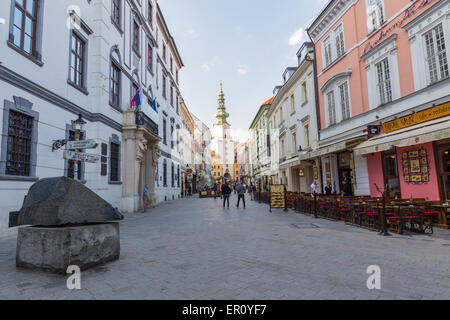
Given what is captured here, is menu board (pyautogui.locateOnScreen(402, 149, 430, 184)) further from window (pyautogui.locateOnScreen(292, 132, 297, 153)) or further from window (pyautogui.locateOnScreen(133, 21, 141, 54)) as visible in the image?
window (pyautogui.locateOnScreen(133, 21, 141, 54))

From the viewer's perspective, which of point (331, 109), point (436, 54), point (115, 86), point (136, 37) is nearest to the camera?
point (436, 54)

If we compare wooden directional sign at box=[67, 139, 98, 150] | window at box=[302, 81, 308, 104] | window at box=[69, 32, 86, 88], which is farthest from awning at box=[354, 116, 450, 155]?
window at box=[69, 32, 86, 88]

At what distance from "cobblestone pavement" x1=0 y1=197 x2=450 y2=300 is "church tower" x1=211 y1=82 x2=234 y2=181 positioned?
87.0m

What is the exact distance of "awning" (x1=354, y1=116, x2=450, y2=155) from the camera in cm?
841

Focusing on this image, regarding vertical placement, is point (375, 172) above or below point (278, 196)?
above

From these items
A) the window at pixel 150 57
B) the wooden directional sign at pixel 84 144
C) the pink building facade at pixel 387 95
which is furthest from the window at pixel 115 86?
the pink building facade at pixel 387 95

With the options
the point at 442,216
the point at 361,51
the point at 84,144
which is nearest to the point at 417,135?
the point at 442,216

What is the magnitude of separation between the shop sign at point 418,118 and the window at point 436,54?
3.90 ft

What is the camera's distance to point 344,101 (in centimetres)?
1608

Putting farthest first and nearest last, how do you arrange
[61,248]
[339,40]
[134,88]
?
[134,88] < [339,40] < [61,248]

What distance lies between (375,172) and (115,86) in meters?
14.6

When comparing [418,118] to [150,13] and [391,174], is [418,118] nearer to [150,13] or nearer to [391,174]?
[391,174]

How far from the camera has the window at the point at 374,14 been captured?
1290cm
